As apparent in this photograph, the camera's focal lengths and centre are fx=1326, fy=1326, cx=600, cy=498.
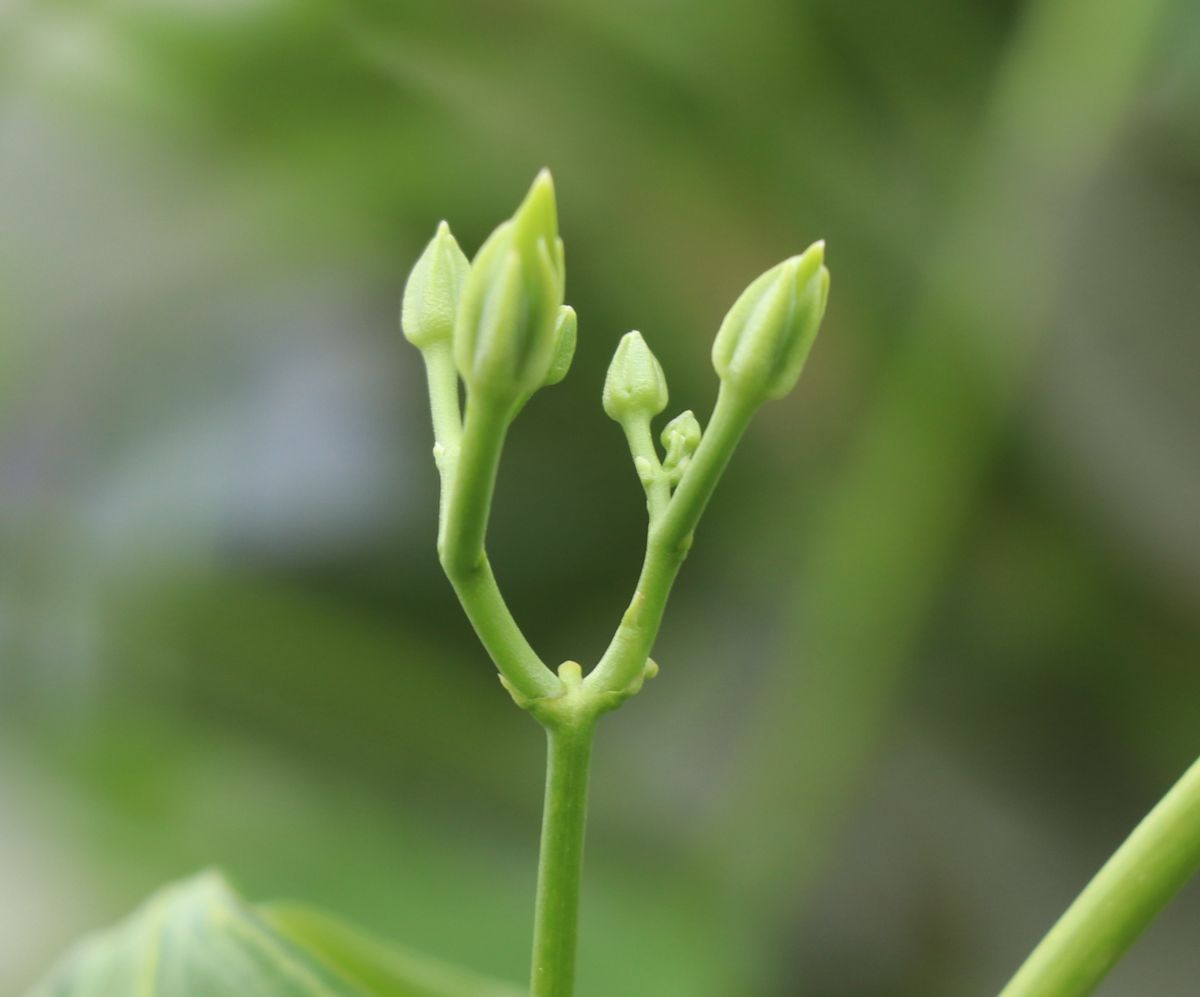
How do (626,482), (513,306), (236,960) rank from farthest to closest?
(626,482) → (236,960) → (513,306)

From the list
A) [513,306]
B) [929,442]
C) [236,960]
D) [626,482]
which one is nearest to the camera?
[513,306]

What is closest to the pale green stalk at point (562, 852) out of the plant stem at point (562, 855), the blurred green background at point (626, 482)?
the plant stem at point (562, 855)

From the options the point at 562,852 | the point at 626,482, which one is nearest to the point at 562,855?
the point at 562,852

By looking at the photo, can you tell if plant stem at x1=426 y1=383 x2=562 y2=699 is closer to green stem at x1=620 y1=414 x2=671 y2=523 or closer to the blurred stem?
green stem at x1=620 y1=414 x2=671 y2=523

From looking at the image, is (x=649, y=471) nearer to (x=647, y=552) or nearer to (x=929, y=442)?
(x=647, y=552)

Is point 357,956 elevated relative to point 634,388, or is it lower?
lower

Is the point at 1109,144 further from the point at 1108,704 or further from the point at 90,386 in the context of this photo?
the point at 90,386
